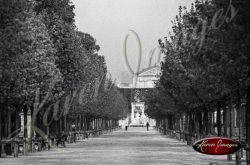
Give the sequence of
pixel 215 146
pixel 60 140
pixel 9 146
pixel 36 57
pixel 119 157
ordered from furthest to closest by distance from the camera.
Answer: pixel 60 140, pixel 36 57, pixel 9 146, pixel 119 157, pixel 215 146

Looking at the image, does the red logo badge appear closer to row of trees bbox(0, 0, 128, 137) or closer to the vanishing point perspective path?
the vanishing point perspective path

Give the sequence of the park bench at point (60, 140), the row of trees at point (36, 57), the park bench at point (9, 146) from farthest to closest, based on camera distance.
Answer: the park bench at point (60, 140) → the park bench at point (9, 146) → the row of trees at point (36, 57)

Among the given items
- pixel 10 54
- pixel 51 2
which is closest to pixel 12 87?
pixel 10 54

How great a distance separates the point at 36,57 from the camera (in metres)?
52.1

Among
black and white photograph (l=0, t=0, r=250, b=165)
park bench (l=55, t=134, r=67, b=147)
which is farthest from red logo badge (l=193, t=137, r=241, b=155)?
Result: park bench (l=55, t=134, r=67, b=147)

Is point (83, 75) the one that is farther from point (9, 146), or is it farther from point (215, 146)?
point (215, 146)

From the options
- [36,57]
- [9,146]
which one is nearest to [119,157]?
[9,146]

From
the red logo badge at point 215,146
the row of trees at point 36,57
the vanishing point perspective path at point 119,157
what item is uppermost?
the row of trees at point 36,57

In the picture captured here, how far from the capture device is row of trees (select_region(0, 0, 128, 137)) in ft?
129

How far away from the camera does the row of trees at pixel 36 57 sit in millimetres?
39219

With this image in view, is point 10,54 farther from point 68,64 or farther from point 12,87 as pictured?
point 68,64

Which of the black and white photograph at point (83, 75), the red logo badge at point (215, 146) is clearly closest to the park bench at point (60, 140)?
the black and white photograph at point (83, 75)

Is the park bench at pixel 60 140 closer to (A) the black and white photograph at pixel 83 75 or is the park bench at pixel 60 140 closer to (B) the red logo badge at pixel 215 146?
(A) the black and white photograph at pixel 83 75

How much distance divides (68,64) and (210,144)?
41.8 m
